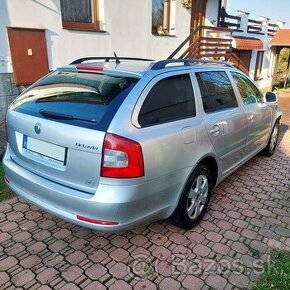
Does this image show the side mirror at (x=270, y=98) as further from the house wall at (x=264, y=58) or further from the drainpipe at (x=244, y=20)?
the drainpipe at (x=244, y=20)

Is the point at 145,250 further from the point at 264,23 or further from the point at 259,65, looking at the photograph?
the point at 264,23

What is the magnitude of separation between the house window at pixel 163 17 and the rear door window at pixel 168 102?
602 centimetres

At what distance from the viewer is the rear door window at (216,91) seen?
3242 millimetres

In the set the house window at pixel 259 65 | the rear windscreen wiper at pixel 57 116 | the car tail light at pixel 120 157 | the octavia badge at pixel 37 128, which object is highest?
the rear windscreen wiper at pixel 57 116

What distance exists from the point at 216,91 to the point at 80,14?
4.29 metres

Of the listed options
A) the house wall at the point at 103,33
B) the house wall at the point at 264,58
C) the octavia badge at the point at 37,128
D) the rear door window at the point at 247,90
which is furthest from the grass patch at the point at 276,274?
the house wall at the point at 264,58

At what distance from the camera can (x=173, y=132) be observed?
2645 mm

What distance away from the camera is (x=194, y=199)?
10.3 feet

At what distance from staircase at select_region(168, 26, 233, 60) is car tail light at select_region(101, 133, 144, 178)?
650cm

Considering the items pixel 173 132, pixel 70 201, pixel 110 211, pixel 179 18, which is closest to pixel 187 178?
pixel 173 132

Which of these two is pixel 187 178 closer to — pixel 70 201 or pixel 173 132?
pixel 173 132

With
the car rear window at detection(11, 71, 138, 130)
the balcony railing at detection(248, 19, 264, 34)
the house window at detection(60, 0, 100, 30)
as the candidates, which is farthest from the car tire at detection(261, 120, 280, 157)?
the balcony railing at detection(248, 19, 264, 34)

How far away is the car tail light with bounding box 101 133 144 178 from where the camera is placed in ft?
7.31

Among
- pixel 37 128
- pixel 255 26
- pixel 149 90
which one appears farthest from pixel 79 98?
pixel 255 26
